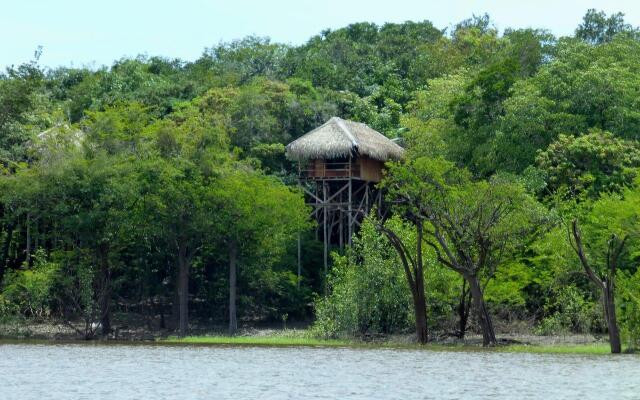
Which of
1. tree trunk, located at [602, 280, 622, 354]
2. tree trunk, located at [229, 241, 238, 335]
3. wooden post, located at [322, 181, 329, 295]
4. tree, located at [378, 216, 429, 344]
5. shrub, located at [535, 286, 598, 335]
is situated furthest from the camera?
wooden post, located at [322, 181, 329, 295]

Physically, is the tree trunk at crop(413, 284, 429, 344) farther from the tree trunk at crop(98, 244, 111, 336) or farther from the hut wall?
the tree trunk at crop(98, 244, 111, 336)

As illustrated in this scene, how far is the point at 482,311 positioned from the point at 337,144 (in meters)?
13.8

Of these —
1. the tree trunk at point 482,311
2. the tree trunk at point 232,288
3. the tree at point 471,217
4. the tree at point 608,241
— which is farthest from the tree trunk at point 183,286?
the tree at point 608,241

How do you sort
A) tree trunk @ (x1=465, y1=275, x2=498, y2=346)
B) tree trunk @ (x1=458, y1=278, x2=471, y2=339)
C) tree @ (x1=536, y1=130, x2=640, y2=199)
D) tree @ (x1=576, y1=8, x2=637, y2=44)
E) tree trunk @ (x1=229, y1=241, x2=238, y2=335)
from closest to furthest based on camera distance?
tree trunk @ (x1=465, y1=275, x2=498, y2=346), tree trunk @ (x1=458, y1=278, x2=471, y2=339), tree @ (x1=536, y1=130, x2=640, y2=199), tree trunk @ (x1=229, y1=241, x2=238, y2=335), tree @ (x1=576, y1=8, x2=637, y2=44)

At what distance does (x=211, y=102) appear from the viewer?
5828cm

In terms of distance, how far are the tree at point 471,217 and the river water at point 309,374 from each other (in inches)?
117

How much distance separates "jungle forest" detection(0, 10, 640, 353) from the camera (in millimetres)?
38969

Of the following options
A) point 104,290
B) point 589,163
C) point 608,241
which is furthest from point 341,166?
point 608,241

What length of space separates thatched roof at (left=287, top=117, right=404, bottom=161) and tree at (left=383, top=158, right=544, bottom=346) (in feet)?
35.3

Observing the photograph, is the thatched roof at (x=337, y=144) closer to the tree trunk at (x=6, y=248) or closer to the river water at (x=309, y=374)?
the tree trunk at (x=6, y=248)

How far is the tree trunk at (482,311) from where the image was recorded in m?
Answer: 37.8

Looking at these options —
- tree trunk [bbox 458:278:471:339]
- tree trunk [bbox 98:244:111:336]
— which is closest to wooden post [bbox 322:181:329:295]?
tree trunk [bbox 458:278:471:339]

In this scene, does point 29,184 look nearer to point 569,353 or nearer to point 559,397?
point 569,353

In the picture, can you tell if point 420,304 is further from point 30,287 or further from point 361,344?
point 30,287
